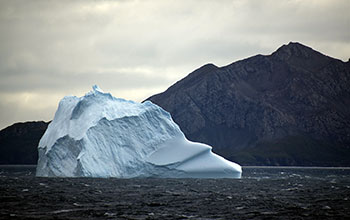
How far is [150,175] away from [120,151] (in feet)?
11.9

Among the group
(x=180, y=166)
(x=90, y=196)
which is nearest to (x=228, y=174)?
(x=180, y=166)

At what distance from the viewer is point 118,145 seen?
51.8 meters

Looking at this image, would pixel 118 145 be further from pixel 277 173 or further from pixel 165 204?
pixel 277 173

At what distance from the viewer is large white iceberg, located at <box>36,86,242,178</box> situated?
164 feet

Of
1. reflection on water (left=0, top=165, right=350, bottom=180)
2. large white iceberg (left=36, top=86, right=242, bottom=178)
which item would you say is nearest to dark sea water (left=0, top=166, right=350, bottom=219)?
large white iceberg (left=36, top=86, right=242, bottom=178)

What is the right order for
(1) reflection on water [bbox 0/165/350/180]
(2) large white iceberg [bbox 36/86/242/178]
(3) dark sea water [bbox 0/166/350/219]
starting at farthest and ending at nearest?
(1) reflection on water [bbox 0/165/350/180] → (2) large white iceberg [bbox 36/86/242/178] → (3) dark sea water [bbox 0/166/350/219]

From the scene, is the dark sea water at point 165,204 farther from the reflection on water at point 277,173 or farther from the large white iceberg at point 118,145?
the reflection on water at point 277,173

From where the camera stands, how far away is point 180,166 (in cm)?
5184

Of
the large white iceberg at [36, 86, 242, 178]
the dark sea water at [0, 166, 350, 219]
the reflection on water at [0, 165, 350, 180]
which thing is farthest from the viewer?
the reflection on water at [0, 165, 350, 180]

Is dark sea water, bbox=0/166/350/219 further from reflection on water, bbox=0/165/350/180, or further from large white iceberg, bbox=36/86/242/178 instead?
reflection on water, bbox=0/165/350/180

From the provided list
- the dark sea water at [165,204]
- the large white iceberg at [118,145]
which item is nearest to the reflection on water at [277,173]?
the large white iceberg at [118,145]

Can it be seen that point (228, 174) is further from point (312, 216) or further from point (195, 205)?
point (312, 216)

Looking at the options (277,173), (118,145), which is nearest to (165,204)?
(118,145)

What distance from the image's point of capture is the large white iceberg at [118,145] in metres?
50.0
